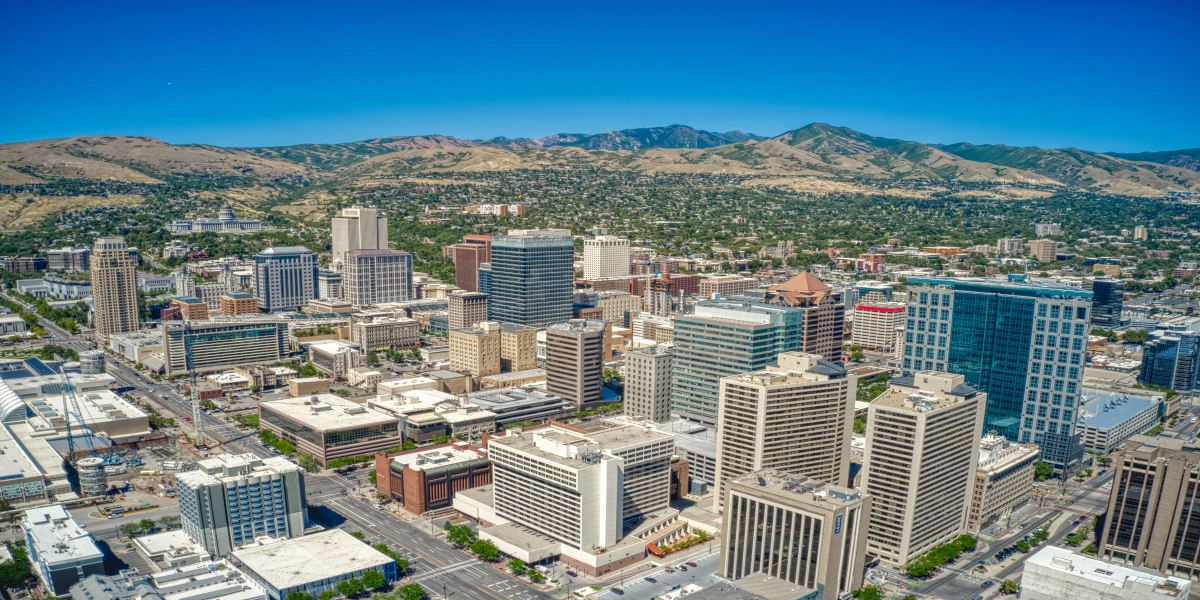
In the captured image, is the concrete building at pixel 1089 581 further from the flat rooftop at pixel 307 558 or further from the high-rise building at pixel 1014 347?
the flat rooftop at pixel 307 558

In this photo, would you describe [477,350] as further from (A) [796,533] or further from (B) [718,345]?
(A) [796,533]

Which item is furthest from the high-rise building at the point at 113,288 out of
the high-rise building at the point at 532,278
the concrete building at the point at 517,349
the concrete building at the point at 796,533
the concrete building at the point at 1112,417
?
the concrete building at the point at 1112,417

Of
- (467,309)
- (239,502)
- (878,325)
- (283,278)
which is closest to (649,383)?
(239,502)

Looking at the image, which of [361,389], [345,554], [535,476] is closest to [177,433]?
[361,389]

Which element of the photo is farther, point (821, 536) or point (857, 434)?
point (857, 434)

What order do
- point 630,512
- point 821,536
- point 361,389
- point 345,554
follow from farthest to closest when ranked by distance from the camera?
point 361,389
point 630,512
point 345,554
point 821,536

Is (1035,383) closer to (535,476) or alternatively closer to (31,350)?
(535,476)

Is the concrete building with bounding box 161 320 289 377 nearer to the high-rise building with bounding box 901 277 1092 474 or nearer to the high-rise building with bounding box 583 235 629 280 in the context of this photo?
the high-rise building with bounding box 583 235 629 280
